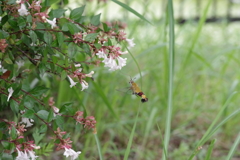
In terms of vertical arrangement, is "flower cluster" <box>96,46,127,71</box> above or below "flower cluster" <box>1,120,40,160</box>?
above

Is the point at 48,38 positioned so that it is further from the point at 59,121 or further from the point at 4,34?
the point at 59,121

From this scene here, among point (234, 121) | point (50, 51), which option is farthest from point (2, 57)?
point (234, 121)

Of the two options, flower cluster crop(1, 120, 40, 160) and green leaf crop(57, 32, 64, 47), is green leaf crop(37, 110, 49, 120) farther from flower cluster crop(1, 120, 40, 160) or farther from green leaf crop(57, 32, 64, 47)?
green leaf crop(57, 32, 64, 47)

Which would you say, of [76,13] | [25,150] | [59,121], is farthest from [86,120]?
[76,13]

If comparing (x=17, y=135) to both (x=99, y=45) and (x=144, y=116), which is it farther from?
(x=144, y=116)

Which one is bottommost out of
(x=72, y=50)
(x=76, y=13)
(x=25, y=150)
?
(x=25, y=150)

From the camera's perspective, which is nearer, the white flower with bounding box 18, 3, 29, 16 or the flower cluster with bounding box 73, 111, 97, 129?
the white flower with bounding box 18, 3, 29, 16

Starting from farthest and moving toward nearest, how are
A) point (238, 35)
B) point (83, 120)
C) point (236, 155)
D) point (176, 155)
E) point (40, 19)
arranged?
point (238, 35), point (236, 155), point (176, 155), point (83, 120), point (40, 19)

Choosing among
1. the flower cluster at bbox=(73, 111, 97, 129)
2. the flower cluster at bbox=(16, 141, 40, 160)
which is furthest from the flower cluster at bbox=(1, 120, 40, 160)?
the flower cluster at bbox=(73, 111, 97, 129)
